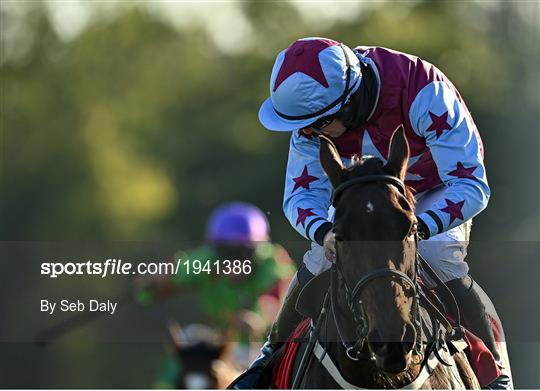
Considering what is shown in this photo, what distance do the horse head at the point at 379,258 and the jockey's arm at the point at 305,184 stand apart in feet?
1.63

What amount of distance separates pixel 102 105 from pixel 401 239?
33.2 m

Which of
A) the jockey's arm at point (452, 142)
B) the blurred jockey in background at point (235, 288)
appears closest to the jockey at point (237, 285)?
the blurred jockey in background at point (235, 288)

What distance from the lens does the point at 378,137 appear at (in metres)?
6.52

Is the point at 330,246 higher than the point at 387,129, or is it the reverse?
the point at 387,129

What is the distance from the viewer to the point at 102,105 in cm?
3844

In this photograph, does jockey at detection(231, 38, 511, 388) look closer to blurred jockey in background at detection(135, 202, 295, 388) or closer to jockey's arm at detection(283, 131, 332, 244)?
jockey's arm at detection(283, 131, 332, 244)

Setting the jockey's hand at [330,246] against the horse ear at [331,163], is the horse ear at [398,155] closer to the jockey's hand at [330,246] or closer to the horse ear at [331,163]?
the horse ear at [331,163]

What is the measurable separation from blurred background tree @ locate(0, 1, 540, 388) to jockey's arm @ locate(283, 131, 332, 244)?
19.4 meters

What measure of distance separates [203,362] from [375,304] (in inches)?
180

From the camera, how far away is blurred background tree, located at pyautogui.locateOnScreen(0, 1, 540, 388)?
3033 centimetres

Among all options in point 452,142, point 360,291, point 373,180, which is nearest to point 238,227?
point 452,142

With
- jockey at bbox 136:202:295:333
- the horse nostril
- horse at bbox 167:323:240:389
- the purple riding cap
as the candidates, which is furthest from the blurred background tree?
the horse nostril

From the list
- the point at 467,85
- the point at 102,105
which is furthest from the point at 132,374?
the point at 102,105

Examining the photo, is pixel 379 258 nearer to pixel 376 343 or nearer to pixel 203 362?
pixel 376 343
